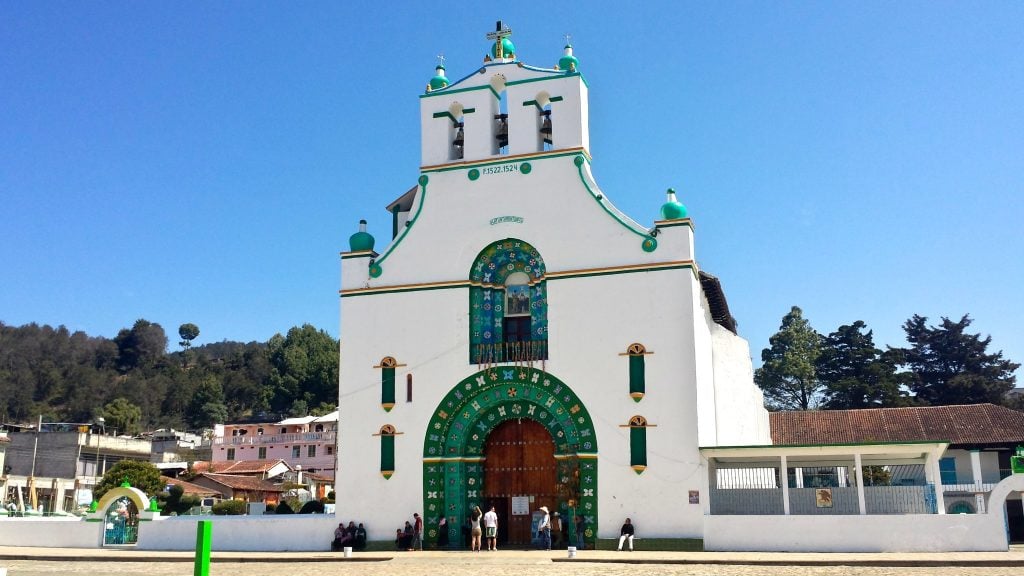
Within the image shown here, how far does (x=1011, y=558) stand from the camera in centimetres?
1848

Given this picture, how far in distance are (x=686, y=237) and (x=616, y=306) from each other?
239 cm

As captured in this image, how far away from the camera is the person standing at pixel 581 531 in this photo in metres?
22.9

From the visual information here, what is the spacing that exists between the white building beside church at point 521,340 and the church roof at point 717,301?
0.98m

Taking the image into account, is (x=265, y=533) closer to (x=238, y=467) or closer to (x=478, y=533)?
(x=478, y=533)

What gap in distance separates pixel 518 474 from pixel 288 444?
47830 mm

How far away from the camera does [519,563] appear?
1989 centimetres

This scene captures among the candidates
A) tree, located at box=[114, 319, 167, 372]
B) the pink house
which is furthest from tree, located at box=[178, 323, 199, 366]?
the pink house

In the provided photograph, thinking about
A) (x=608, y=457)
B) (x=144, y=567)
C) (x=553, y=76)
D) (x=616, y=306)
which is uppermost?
(x=553, y=76)

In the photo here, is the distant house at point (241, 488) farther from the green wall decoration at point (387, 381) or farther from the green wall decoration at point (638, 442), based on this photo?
the green wall decoration at point (638, 442)

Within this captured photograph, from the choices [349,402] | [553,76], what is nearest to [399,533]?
[349,402]

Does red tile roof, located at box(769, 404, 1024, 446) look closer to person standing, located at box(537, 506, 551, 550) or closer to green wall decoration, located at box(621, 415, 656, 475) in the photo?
green wall decoration, located at box(621, 415, 656, 475)

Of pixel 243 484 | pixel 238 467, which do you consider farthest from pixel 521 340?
pixel 238 467

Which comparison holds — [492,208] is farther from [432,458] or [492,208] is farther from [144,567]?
[144,567]

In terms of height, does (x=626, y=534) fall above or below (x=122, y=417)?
below
